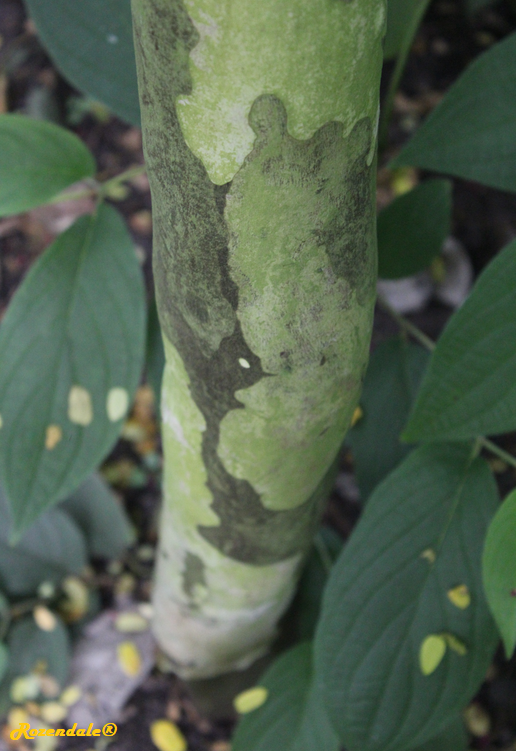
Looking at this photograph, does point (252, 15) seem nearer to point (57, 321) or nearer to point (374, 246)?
point (374, 246)

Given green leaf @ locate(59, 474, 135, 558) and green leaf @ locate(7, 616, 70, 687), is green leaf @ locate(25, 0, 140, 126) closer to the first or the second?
green leaf @ locate(59, 474, 135, 558)

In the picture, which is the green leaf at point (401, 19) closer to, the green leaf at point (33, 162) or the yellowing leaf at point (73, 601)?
the green leaf at point (33, 162)

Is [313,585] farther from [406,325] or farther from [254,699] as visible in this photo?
[406,325]

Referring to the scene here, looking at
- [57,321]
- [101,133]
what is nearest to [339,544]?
[57,321]

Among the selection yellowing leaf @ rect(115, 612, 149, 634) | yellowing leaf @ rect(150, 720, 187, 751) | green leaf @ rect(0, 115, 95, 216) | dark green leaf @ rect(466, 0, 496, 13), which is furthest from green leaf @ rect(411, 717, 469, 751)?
dark green leaf @ rect(466, 0, 496, 13)

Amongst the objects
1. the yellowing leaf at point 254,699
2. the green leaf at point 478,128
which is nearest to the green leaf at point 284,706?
the yellowing leaf at point 254,699

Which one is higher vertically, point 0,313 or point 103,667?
point 0,313

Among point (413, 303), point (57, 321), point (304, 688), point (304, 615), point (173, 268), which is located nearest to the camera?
point (173, 268)
